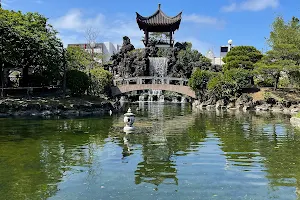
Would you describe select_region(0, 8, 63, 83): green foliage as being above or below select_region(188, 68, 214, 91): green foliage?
above

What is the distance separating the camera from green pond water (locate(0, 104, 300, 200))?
6.71 m

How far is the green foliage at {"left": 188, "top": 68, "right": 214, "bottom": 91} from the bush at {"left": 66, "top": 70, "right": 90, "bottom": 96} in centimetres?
1302

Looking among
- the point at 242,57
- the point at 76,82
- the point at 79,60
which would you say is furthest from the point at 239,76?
the point at 79,60

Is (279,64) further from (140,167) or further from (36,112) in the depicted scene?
(140,167)

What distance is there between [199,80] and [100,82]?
11.1 metres

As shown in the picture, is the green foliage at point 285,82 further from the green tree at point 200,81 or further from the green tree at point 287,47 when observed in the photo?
the green tree at point 200,81

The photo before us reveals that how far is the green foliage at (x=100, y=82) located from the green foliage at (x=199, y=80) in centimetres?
961

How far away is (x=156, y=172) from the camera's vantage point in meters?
8.26

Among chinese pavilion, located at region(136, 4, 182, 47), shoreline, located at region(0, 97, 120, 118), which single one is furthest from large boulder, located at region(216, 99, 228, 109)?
chinese pavilion, located at region(136, 4, 182, 47)

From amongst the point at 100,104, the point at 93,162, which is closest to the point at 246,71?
the point at 100,104

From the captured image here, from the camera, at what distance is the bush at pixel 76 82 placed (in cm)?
2948

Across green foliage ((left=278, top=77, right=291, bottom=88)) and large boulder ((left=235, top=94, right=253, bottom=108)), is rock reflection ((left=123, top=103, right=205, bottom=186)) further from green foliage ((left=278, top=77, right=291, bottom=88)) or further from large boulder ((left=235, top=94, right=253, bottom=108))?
green foliage ((left=278, top=77, right=291, bottom=88))

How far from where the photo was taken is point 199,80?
37.7 m

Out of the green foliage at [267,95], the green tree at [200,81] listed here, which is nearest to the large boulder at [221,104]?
the green tree at [200,81]
